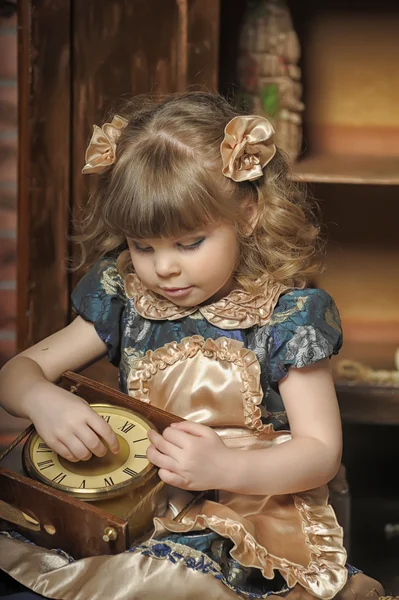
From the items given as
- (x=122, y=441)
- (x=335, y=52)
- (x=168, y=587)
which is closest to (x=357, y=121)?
(x=335, y=52)

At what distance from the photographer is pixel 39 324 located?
196 centimetres

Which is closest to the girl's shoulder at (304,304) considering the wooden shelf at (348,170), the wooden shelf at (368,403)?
the wooden shelf at (348,170)

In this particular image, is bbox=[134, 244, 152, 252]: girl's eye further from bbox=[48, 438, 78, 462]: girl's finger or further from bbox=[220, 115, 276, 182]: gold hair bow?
bbox=[48, 438, 78, 462]: girl's finger

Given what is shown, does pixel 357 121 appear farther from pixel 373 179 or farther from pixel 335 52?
pixel 373 179

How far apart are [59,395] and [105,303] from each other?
221mm

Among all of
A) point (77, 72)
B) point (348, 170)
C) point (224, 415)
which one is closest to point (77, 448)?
point (224, 415)

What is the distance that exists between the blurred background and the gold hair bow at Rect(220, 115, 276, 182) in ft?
1.04

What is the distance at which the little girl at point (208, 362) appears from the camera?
1.20 meters

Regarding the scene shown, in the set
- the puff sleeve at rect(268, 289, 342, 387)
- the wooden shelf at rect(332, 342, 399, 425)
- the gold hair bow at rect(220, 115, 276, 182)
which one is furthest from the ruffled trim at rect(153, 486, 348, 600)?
the wooden shelf at rect(332, 342, 399, 425)

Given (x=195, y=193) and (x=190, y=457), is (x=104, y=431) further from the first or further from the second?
(x=195, y=193)

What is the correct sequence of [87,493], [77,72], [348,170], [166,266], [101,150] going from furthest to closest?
[348,170], [77,72], [101,150], [166,266], [87,493]

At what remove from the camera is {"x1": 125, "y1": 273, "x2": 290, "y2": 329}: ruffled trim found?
→ 139 cm

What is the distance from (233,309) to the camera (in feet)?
4.59

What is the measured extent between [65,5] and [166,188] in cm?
72
